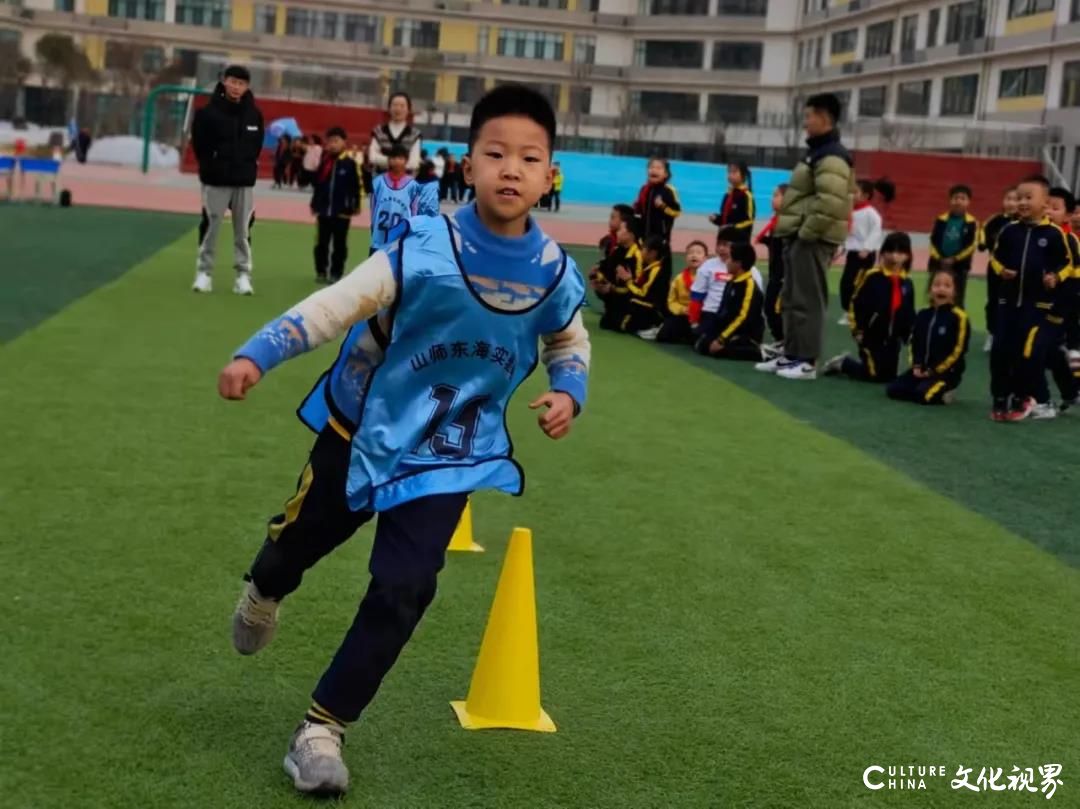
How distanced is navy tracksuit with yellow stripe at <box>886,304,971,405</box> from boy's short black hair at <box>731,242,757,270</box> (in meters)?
2.03

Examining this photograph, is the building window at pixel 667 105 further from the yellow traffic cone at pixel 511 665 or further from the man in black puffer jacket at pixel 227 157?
the yellow traffic cone at pixel 511 665

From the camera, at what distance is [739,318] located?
12.0 meters

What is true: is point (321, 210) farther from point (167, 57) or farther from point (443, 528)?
point (167, 57)

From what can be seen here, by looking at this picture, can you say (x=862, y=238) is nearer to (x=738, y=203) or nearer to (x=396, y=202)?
(x=738, y=203)

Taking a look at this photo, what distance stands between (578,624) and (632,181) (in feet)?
150

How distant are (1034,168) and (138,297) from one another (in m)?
38.3

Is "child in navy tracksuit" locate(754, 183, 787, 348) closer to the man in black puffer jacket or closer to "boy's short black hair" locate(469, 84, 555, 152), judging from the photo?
the man in black puffer jacket

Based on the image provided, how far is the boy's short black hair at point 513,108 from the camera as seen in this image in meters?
3.38

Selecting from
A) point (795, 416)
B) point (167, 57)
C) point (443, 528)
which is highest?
point (167, 57)

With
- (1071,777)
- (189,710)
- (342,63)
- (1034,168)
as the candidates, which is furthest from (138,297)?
(342,63)

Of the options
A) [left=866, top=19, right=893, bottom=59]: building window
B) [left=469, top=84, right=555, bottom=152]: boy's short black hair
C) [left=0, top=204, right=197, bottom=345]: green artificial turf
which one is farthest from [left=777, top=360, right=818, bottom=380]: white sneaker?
[left=866, top=19, right=893, bottom=59]: building window

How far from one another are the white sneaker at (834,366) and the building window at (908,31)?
5688cm

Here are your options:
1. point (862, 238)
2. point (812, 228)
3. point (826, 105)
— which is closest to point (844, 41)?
point (862, 238)

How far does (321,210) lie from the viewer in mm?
15195
